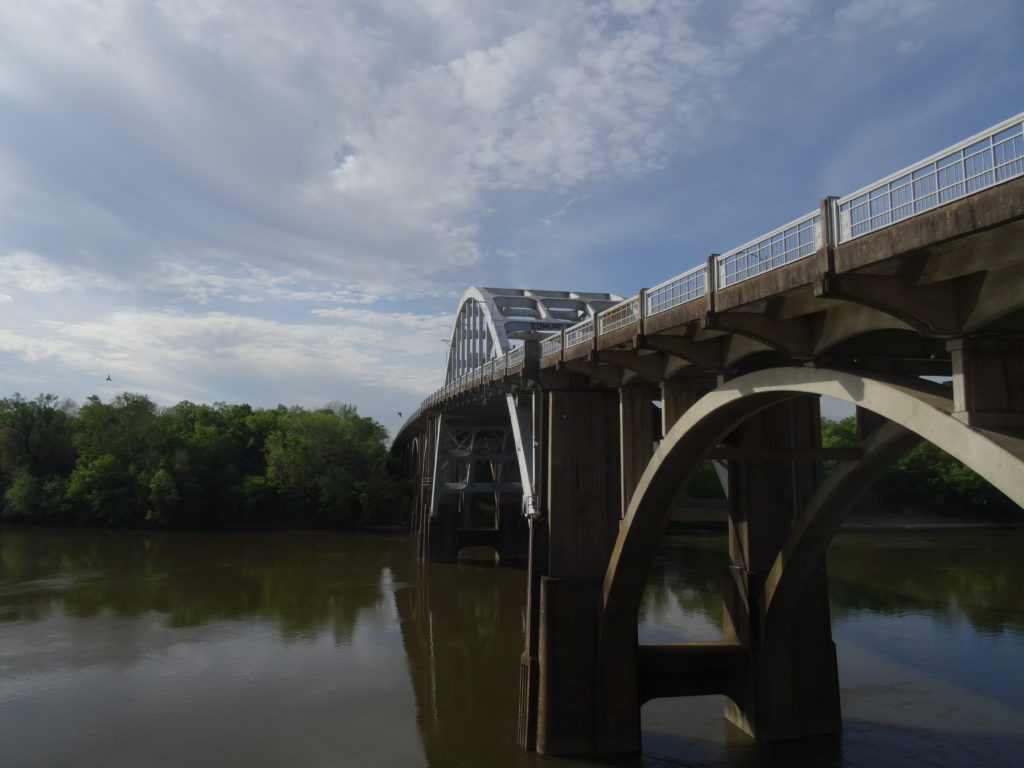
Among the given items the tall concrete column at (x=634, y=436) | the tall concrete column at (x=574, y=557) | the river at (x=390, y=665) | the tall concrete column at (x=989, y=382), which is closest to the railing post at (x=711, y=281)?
the tall concrete column at (x=989, y=382)

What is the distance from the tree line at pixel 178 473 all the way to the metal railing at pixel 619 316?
4180 cm

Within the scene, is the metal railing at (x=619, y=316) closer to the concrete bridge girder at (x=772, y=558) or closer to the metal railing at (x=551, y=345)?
the concrete bridge girder at (x=772, y=558)

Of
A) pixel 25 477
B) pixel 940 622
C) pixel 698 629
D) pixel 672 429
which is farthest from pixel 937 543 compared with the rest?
pixel 25 477

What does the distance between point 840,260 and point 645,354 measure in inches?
236

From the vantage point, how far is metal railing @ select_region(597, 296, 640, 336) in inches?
462

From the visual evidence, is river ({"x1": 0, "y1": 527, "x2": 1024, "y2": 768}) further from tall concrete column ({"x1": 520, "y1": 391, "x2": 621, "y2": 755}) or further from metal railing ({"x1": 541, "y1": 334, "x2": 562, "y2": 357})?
metal railing ({"x1": 541, "y1": 334, "x2": 562, "y2": 357})

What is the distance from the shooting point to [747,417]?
34.7ft

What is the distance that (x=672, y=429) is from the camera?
11.5m

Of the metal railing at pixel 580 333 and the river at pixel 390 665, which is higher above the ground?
the metal railing at pixel 580 333

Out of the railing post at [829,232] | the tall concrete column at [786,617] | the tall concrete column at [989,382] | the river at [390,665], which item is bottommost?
the river at [390,665]

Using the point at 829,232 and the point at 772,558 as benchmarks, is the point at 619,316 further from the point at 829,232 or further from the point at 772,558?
the point at 829,232

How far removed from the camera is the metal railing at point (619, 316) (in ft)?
38.5

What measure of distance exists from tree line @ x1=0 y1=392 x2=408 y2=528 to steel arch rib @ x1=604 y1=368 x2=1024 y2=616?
137 feet

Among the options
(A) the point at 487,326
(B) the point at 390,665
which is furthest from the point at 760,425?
(A) the point at 487,326
